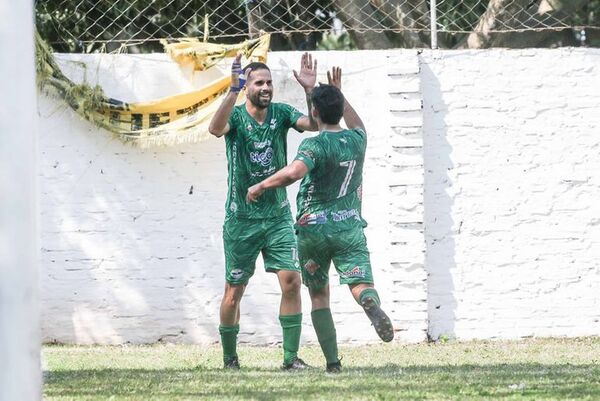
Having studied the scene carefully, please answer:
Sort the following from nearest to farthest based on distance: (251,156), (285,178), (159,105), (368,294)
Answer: (285,178) < (368,294) < (251,156) < (159,105)

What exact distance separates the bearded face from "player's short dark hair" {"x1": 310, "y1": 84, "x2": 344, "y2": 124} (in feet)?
2.41

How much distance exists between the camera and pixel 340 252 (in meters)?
8.01

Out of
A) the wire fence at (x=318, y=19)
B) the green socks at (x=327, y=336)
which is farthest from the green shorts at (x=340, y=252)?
the wire fence at (x=318, y=19)

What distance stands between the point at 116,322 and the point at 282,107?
3039 mm

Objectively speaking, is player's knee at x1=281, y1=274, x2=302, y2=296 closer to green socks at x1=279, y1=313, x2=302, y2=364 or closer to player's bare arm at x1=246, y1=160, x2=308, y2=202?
green socks at x1=279, y1=313, x2=302, y2=364

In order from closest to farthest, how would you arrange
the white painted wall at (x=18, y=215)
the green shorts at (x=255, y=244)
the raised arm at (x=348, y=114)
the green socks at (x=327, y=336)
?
the white painted wall at (x=18, y=215) → the green socks at (x=327, y=336) → the raised arm at (x=348, y=114) → the green shorts at (x=255, y=244)

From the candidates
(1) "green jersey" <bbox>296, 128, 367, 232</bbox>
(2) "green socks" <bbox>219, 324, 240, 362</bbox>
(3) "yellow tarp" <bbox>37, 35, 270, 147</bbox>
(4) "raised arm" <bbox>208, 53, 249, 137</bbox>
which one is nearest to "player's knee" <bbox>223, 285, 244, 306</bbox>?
(2) "green socks" <bbox>219, 324, 240, 362</bbox>

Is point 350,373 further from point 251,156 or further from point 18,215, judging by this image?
point 18,215

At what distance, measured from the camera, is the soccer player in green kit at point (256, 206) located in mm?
8555

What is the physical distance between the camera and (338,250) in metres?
8.00

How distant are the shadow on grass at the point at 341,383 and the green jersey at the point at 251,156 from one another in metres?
1.09

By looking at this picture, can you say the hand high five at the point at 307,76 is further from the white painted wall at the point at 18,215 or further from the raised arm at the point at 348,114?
Answer: the white painted wall at the point at 18,215

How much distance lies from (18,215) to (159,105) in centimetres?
662

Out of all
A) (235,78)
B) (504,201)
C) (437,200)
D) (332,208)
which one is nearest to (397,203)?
(437,200)
